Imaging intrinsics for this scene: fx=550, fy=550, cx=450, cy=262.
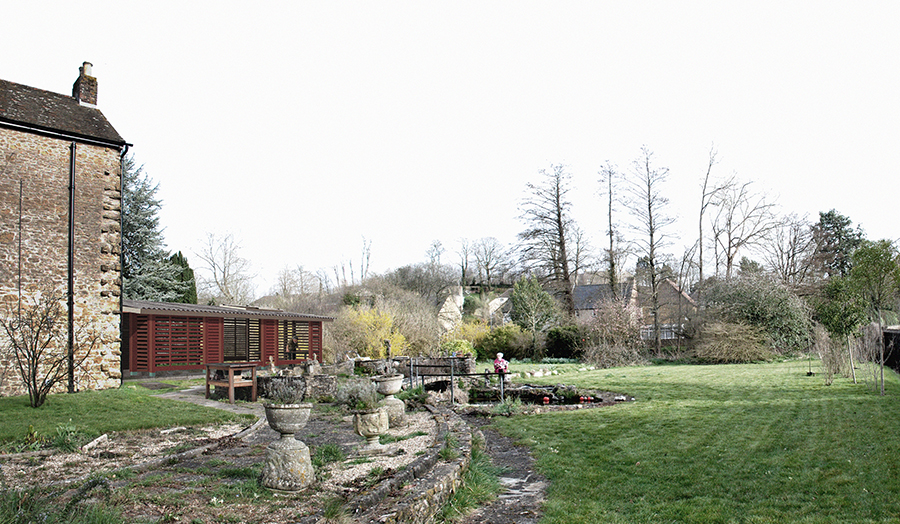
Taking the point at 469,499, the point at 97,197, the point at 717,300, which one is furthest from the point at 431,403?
the point at 717,300

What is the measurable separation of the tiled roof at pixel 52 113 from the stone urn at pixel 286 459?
1305 centimetres

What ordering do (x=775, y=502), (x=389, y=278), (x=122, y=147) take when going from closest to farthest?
1. (x=775, y=502)
2. (x=122, y=147)
3. (x=389, y=278)

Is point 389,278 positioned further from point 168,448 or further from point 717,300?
point 168,448

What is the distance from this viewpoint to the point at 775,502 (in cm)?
530

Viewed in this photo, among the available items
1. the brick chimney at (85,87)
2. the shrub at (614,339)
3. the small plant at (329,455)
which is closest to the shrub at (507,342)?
the shrub at (614,339)

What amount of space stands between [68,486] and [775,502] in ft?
23.1

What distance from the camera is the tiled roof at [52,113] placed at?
559 inches

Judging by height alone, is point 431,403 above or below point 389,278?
below

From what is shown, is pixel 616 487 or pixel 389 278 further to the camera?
pixel 389 278

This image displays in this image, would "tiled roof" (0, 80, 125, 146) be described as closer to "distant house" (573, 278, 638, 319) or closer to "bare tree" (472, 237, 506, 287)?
"distant house" (573, 278, 638, 319)

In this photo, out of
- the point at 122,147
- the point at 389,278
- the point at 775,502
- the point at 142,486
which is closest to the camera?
the point at 775,502

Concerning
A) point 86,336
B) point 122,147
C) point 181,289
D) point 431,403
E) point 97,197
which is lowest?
point 431,403

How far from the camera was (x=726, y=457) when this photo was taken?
278 inches

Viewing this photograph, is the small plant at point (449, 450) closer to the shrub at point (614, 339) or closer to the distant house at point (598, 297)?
the shrub at point (614, 339)
